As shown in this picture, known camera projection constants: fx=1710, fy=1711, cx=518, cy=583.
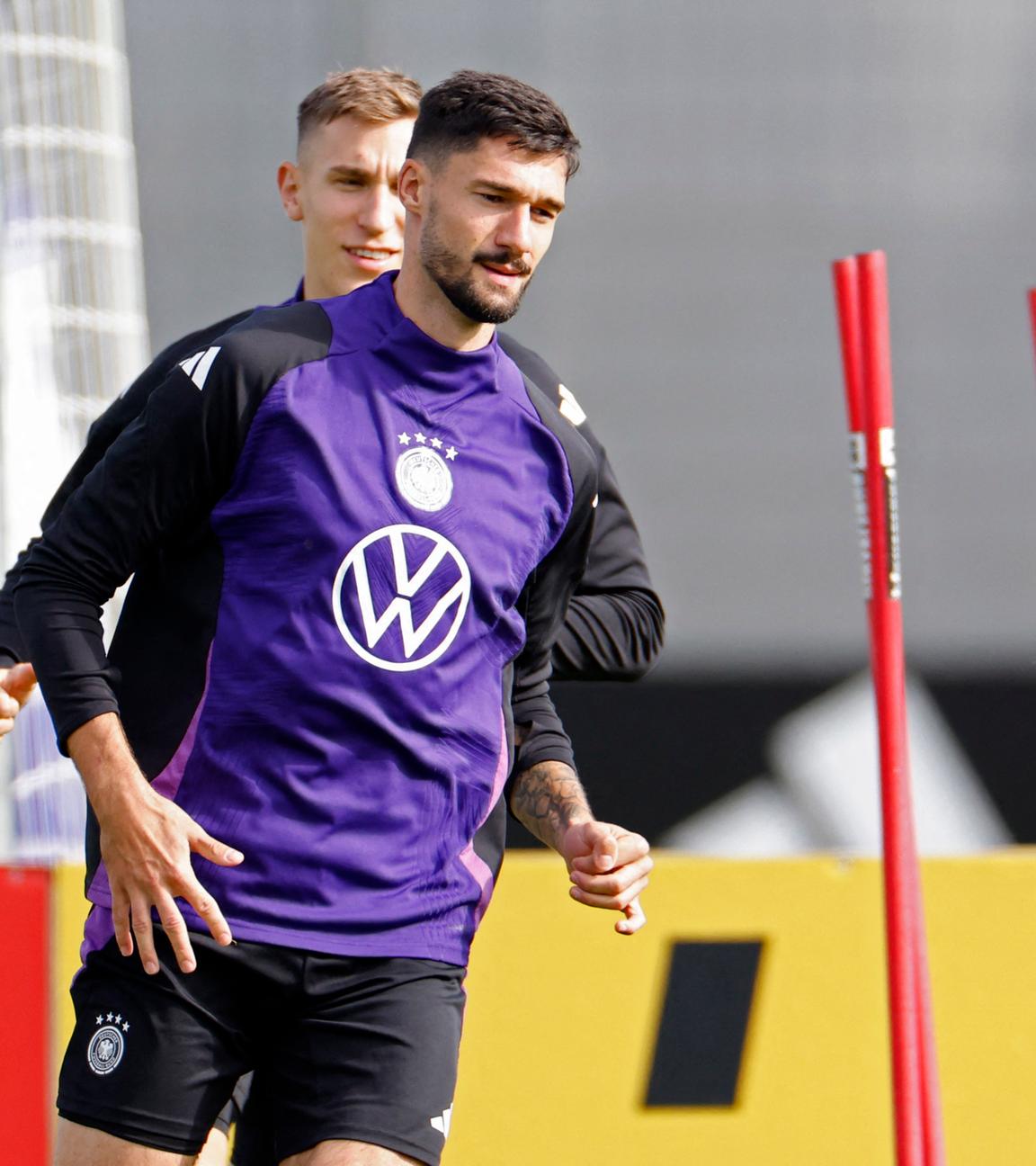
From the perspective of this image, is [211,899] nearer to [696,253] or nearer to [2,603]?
[2,603]

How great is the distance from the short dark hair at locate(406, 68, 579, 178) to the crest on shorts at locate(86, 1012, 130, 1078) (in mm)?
1228

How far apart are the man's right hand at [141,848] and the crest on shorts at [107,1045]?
0.46 ft

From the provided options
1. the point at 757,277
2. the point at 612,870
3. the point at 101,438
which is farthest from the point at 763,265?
the point at 612,870

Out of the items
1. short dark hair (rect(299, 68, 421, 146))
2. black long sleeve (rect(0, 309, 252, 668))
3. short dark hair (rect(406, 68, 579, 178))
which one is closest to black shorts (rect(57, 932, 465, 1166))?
black long sleeve (rect(0, 309, 252, 668))

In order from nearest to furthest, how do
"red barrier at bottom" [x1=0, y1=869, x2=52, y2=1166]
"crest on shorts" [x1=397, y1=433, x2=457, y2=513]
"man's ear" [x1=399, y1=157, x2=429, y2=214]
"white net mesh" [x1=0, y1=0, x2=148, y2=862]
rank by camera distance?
1. "crest on shorts" [x1=397, y1=433, x2=457, y2=513]
2. "man's ear" [x1=399, y1=157, x2=429, y2=214]
3. "red barrier at bottom" [x1=0, y1=869, x2=52, y2=1166]
4. "white net mesh" [x1=0, y1=0, x2=148, y2=862]

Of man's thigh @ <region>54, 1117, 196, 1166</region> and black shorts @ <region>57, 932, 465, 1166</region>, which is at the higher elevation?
black shorts @ <region>57, 932, 465, 1166</region>

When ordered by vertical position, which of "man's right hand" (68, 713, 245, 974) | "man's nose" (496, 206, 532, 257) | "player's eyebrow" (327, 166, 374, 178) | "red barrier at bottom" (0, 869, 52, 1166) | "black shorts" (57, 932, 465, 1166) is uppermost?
"player's eyebrow" (327, 166, 374, 178)

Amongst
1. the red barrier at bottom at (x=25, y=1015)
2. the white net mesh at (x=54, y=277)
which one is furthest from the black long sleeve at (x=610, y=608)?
the white net mesh at (x=54, y=277)

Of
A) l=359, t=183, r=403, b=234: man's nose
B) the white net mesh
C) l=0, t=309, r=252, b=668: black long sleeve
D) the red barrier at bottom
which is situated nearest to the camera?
l=0, t=309, r=252, b=668: black long sleeve

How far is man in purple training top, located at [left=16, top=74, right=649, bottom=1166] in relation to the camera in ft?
7.06

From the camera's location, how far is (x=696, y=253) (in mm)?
7906

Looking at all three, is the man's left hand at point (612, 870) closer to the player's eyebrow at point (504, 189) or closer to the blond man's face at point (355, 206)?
the player's eyebrow at point (504, 189)

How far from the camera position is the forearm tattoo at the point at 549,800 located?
→ 2.41m

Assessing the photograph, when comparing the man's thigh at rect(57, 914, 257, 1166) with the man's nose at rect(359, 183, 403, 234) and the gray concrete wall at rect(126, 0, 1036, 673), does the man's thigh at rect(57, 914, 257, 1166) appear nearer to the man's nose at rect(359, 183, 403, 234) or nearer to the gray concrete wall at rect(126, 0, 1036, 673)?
the man's nose at rect(359, 183, 403, 234)
